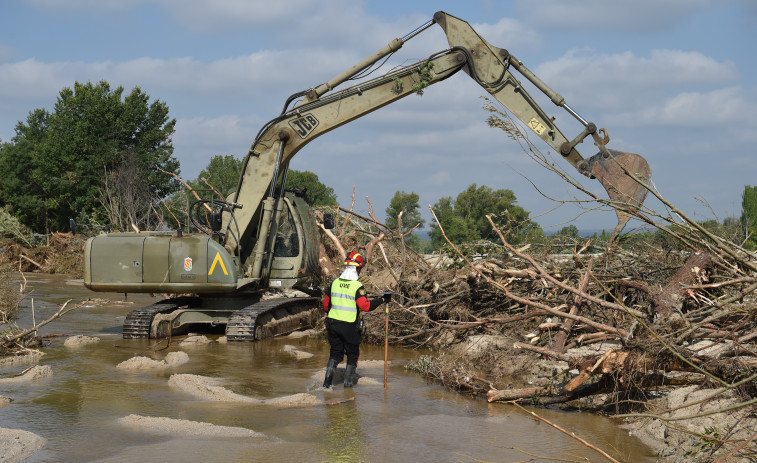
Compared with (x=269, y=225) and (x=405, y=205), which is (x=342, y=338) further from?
(x=405, y=205)

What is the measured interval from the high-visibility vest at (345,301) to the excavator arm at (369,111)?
4.04 metres

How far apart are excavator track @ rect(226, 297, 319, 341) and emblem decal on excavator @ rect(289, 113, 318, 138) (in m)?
3.04

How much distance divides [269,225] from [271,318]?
163cm

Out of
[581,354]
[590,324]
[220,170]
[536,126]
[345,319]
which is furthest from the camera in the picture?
[220,170]

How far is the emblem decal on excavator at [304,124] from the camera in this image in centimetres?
1243

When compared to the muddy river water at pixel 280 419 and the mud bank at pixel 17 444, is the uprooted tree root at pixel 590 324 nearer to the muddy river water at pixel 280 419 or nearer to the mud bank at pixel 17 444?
the muddy river water at pixel 280 419

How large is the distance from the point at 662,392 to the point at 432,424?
2540 millimetres

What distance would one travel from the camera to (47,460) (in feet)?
19.1

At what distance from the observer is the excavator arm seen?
11.1 metres

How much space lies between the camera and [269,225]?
12578mm

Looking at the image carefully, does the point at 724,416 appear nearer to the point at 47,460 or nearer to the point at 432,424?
the point at 432,424

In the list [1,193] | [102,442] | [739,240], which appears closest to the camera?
[102,442]

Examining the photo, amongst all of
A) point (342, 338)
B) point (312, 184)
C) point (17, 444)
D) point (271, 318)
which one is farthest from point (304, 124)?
point (312, 184)

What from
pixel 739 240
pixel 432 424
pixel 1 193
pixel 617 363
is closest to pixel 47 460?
pixel 432 424
